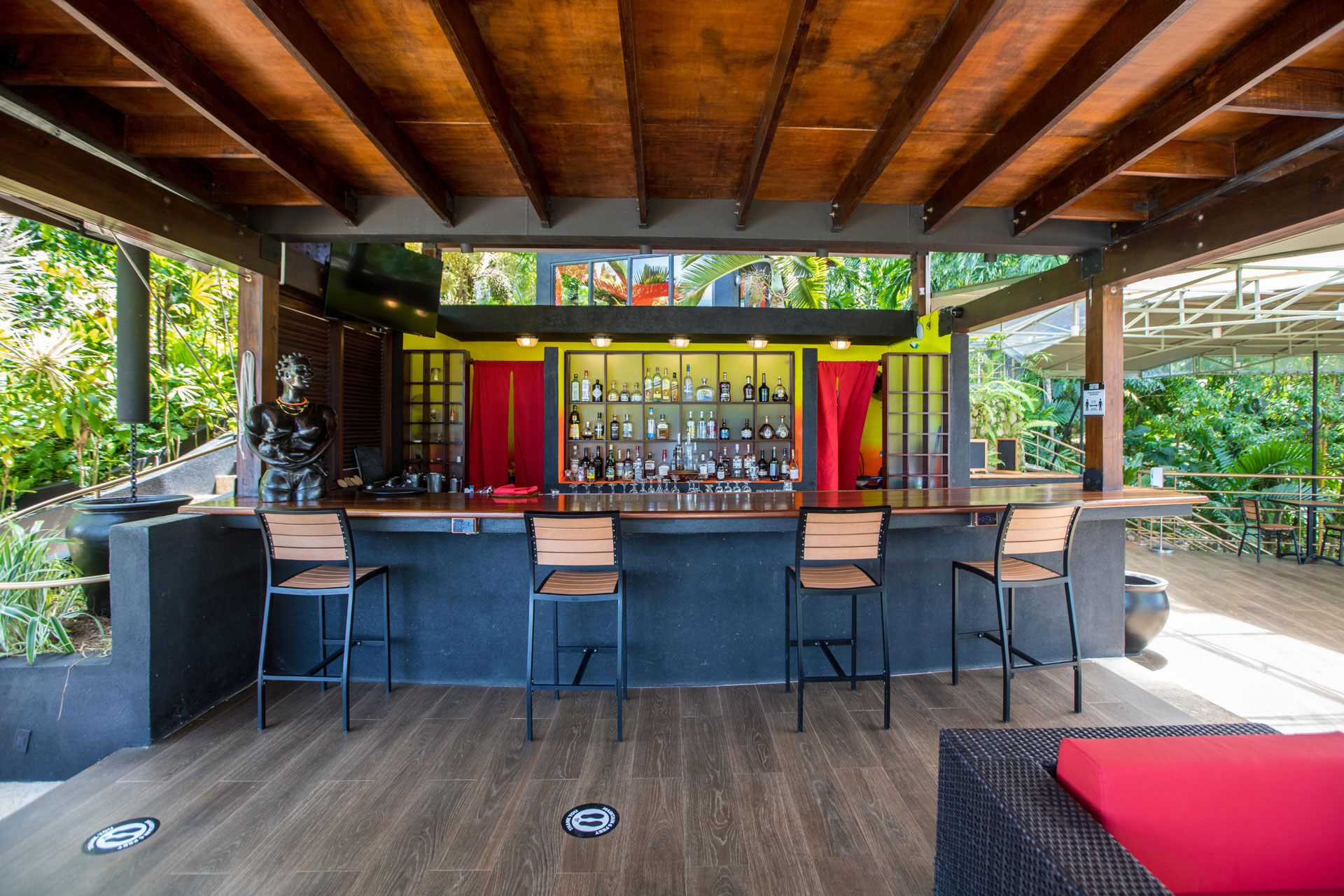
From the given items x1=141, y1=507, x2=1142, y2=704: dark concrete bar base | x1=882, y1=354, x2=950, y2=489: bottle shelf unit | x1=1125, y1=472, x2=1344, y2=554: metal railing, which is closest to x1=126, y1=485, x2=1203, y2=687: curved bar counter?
x1=141, y1=507, x2=1142, y2=704: dark concrete bar base

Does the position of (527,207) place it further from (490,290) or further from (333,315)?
(490,290)

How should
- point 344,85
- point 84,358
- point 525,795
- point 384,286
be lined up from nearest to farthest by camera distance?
point 525,795 → point 344,85 → point 84,358 → point 384,286

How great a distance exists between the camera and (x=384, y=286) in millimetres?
4945

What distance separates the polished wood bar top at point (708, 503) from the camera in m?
2.72

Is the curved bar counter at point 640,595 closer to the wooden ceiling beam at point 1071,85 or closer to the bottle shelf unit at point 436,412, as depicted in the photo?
the wooden ceiling beam at point 1071,85

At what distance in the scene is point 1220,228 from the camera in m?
3.03

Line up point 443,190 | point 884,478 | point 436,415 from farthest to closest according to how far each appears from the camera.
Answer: point 884,478
point 436,415
point 443,190

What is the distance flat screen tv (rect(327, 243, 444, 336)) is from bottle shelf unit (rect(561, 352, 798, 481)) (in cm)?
165

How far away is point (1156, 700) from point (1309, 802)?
96.5 inches

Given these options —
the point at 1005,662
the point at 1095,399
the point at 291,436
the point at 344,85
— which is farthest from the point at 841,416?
the point at 344,85

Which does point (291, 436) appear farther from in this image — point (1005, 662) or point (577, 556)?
point (1005, 662)

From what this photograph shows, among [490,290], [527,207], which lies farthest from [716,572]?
[490,290]

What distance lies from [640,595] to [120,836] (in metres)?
2.11

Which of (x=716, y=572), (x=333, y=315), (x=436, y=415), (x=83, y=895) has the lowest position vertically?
(x=83, y=895)
